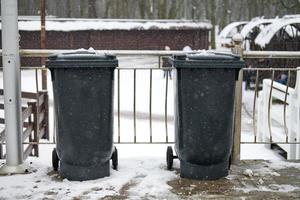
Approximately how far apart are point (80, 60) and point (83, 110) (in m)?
0.45

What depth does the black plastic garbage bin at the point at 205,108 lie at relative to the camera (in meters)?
4.00

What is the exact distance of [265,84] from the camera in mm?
8039

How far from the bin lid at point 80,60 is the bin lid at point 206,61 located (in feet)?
1.92

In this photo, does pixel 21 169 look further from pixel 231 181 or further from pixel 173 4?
pixel 173 4

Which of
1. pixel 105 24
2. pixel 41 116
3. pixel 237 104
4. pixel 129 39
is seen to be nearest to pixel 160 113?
pixel 41 116

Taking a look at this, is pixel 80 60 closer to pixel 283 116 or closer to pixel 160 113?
pixel 283 116

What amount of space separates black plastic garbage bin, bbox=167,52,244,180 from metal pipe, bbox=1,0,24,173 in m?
1.53

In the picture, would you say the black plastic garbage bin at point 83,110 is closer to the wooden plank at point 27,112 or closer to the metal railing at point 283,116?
the metal railing at point 283,116

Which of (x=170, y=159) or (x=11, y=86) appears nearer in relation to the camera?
(x=11, y=86)

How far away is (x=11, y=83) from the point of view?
168 inches

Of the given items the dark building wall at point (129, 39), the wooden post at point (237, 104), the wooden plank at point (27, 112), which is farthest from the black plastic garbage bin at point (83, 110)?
the dark building wall at point (129, 39)

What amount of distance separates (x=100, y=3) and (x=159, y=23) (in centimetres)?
2437

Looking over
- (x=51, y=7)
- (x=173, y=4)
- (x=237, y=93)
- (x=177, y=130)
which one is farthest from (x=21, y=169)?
(x=51, y=7)

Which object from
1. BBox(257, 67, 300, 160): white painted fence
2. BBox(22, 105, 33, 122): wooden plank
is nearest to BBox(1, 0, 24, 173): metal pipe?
BBox(22, 105, 33, 122): wooden plank
